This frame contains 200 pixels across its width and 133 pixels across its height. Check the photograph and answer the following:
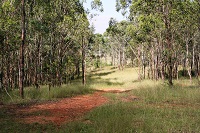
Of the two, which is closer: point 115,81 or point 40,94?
point 40,94

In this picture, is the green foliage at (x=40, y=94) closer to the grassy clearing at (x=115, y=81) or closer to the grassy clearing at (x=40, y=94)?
the grassy clearing at (x=40, y=94)

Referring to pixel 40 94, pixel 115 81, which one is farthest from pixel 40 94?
pixel 115 81

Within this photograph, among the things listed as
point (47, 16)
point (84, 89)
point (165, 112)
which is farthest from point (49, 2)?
point (165, 112)

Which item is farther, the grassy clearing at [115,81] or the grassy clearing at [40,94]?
the grassy clearing at [115,81]

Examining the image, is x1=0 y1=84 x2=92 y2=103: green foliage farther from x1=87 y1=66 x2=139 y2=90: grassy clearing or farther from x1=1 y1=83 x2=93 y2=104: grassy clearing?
x1=87 y1=66 x2=139 y2=90: grassy clearing

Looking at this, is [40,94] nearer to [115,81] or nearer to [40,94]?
[40,94]

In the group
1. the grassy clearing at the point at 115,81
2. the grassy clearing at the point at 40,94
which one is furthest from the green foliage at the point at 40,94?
the grassy clearing at the point at 115,81

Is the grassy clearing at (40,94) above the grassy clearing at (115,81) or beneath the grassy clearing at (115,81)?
above

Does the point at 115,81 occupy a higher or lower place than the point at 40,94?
lower

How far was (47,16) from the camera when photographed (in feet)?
93.8

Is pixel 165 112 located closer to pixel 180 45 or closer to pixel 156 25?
pixel 156 25

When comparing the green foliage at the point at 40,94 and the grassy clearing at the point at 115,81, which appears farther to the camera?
the grassy clearing at the point at 115,81

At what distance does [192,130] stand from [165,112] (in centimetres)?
360

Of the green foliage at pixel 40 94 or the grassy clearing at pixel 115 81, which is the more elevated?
the green foliage at pixel 40 94
